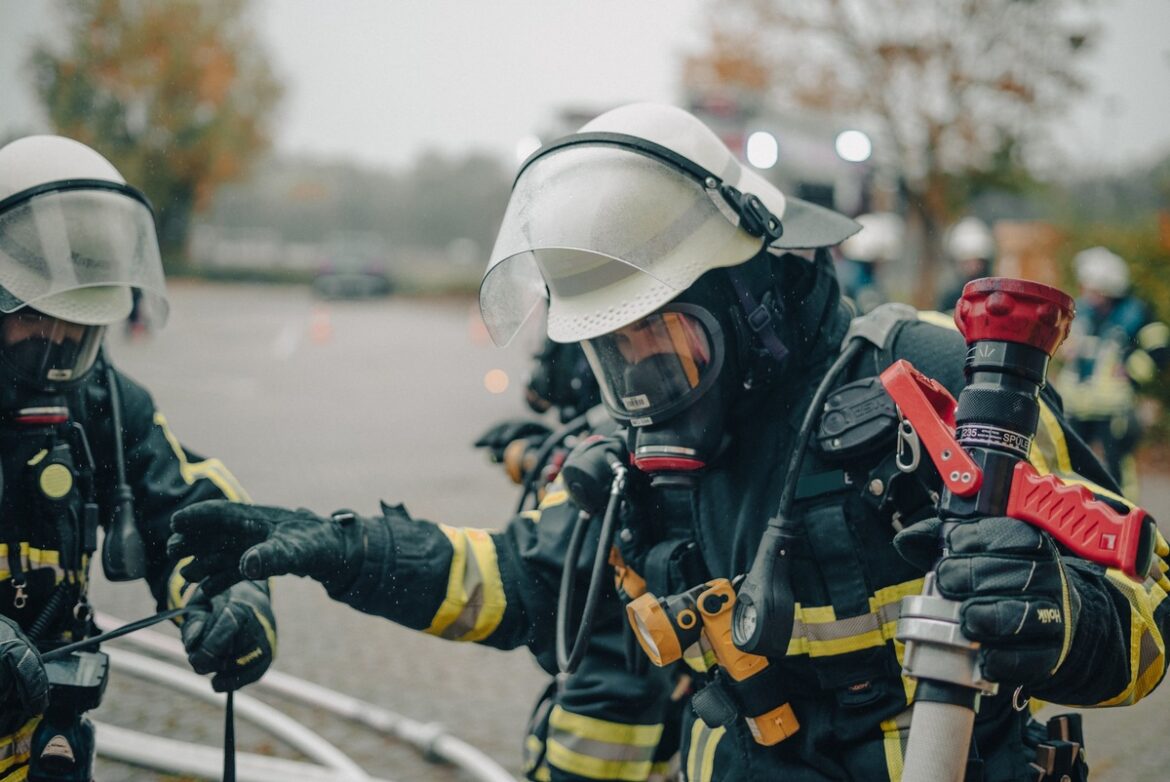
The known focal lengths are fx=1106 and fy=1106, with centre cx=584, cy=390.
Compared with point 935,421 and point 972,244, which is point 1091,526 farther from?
point 972,244

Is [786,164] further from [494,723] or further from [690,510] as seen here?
[690,510]

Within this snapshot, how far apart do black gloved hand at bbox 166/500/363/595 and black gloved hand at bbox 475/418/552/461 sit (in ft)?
5.08

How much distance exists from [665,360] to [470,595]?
0.69 m

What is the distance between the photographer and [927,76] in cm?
1692

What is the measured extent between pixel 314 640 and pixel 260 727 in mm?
1044

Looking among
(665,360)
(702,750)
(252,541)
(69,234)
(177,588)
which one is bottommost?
(702,750)

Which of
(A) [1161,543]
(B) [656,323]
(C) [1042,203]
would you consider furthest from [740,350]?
(C) [1042,203]

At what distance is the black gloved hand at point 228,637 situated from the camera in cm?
211

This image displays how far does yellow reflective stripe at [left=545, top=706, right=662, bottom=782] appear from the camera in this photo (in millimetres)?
2887

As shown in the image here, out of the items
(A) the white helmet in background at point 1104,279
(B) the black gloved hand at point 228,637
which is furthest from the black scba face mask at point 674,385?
(A) the white helmet in background at point 1104,279

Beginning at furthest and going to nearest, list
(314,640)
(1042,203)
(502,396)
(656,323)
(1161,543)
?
(1042,203) < (502,396) < (314,640) < (656,323) < (1161,543)

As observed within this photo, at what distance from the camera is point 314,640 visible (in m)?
5.12

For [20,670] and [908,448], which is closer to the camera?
[908,448]

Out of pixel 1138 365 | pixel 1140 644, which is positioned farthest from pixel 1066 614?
pixel 1138 365
